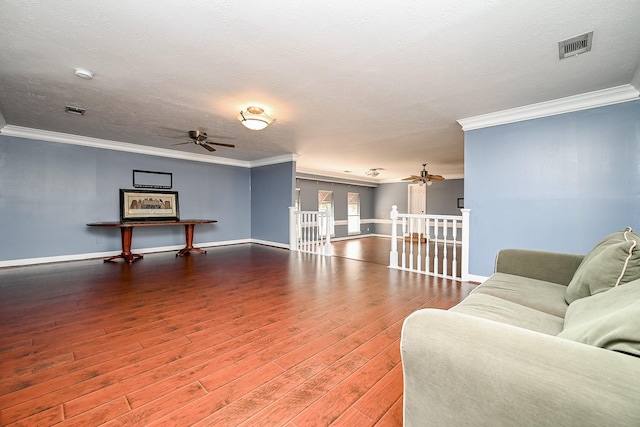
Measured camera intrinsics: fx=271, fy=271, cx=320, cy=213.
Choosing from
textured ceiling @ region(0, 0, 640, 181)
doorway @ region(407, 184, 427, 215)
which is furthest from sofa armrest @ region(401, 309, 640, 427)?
doorway @ region(407, 184, 427, 215)

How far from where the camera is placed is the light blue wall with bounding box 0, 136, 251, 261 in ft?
14.8

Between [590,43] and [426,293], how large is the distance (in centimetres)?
265

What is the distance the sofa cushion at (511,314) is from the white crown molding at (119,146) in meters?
5.39

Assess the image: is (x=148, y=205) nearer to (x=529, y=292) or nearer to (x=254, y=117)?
(x=254, y=117)

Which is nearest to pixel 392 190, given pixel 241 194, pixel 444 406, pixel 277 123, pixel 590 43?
pixel 241 194

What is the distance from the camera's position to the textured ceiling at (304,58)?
1.77 metres

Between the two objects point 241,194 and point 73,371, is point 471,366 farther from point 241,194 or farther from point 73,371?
point 241,194

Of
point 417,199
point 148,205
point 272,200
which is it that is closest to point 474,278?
point 272,200

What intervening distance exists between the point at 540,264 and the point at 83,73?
14.4 feet

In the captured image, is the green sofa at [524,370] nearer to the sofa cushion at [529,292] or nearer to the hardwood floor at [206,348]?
the sofa cushion at [529,292]

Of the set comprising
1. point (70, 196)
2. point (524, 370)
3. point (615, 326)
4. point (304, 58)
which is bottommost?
point (524, 370)

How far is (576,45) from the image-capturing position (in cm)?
207

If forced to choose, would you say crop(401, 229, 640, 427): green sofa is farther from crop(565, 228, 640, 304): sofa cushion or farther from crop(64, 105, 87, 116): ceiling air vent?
crop(64, 105, 87, 116): ceiling air vent

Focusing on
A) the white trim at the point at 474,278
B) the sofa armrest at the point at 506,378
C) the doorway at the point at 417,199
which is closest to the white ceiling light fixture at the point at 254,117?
the sofa armrest at the point at 506,378
